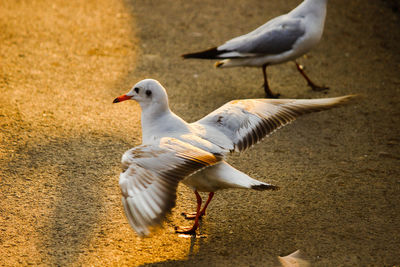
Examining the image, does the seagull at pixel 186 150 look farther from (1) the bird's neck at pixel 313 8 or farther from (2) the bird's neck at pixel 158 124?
(1) the bird's neck at pixel 313 8

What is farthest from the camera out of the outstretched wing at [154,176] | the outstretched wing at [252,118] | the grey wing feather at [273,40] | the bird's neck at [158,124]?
the grey wing feather at [273,40]

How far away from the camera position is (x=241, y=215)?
330 cm

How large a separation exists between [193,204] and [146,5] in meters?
4.29

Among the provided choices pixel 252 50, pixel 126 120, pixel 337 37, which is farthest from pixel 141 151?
pixel 337 37

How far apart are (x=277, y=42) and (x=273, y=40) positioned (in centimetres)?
4

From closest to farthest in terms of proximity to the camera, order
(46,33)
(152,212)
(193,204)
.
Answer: (152,212) → (193,204) → (46,33)

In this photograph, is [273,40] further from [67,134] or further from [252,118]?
[67,134]

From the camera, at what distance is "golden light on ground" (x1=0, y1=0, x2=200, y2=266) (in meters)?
2.94

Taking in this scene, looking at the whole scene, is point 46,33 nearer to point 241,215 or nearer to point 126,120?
point 126,120

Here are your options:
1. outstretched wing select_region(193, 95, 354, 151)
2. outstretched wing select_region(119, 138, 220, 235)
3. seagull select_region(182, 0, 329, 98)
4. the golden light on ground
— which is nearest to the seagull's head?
outstretched wing select_region(193, 95, 354, 151)

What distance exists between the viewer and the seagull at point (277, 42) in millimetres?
4844

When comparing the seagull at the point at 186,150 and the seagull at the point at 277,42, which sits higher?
the seagull at the point at 277,42

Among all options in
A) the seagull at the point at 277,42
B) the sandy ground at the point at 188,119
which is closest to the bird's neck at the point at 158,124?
the sandy ground at the point at 188,119

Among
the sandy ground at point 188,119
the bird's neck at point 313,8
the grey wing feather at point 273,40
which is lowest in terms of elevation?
the sandy ground at point 188,119
